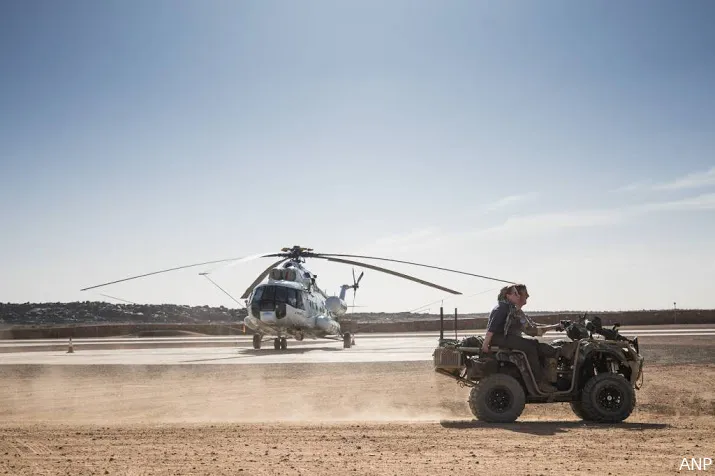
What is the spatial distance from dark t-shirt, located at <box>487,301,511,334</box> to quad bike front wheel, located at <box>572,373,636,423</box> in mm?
1676

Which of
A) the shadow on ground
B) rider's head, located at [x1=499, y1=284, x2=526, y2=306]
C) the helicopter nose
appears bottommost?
the shadow on ground

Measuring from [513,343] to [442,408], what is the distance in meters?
4.58

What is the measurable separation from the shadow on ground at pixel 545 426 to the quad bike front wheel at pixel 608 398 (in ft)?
0.64

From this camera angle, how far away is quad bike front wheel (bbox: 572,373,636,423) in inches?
434

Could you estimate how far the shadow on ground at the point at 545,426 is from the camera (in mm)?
10055

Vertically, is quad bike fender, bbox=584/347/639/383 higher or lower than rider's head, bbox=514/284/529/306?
lower

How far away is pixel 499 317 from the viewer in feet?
36.6

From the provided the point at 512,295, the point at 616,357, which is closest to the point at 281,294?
the point at 512,295

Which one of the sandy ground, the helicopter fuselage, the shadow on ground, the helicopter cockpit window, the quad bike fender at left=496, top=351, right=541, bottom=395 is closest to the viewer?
the sandy ground

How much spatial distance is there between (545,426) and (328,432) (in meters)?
3.36

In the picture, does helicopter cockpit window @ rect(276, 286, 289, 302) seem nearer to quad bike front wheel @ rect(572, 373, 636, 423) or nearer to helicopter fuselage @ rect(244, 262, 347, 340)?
helicopter fuselage @ rect(244, 262, 347, 340)

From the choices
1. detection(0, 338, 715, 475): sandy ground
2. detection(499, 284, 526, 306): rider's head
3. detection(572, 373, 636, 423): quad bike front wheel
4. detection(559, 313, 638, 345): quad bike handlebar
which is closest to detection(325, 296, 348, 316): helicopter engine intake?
detection(0, 338, 715, 475): sandy ground

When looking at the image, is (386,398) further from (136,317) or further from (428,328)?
(136,317)

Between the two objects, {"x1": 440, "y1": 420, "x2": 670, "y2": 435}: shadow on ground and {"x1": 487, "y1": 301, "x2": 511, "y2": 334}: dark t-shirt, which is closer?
{"x1": 440, "y1": 420, "x2": 670, "y2": 435}: shadow on ground
